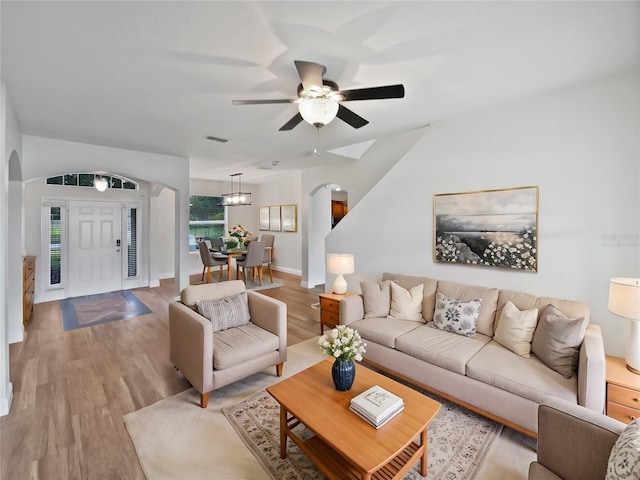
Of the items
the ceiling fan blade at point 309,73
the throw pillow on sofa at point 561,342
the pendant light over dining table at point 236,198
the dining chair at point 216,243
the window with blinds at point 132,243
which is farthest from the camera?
the dining chair at point 216,243

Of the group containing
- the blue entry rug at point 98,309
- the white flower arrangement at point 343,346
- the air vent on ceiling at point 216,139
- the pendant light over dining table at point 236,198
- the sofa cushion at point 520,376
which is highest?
the air vent on ceiling at point 216,139

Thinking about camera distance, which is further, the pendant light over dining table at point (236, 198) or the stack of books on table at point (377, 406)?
the pendant light over dining table at point (236, 198)

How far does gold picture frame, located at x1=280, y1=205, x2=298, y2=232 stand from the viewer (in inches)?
305

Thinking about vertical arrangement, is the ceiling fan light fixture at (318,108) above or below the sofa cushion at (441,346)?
above

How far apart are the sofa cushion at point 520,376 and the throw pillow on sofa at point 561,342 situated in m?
0.06

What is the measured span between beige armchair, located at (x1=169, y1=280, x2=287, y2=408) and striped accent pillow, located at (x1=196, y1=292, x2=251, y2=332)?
0.19 ft

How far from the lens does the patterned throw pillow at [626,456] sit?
40.5 inches

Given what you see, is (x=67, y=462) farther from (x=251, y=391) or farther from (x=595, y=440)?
(x=595, y=440)

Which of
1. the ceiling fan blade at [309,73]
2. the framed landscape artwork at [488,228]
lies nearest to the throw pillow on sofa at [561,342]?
the framed landscape artwork at [488,228]

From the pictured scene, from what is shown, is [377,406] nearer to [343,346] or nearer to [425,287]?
[343,346]

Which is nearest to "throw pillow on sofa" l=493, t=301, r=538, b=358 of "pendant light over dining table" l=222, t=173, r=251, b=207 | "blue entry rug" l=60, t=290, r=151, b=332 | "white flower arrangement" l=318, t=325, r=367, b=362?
"white flower arrangement" l=318, t=325, r=367, b=362

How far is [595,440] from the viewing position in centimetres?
126

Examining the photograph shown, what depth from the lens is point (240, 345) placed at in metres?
2.58

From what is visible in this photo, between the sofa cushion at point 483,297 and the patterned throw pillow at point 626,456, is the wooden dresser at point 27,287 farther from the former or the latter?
the patterned throw pillow at point 626,456
